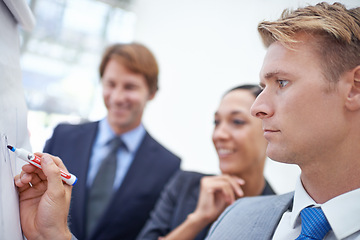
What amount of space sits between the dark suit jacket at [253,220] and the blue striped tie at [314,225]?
162 millimetres

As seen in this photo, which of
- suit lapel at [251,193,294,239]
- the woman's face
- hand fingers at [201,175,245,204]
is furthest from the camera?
the woman's face

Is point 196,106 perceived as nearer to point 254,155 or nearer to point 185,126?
point 185,126

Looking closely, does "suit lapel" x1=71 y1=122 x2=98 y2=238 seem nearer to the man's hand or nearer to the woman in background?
the woman in background

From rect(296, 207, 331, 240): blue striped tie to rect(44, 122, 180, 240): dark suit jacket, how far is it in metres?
1.02

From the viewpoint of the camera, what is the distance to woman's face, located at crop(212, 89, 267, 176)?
1.51 m

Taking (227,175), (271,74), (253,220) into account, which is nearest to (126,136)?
(227,175)

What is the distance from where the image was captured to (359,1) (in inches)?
38.8

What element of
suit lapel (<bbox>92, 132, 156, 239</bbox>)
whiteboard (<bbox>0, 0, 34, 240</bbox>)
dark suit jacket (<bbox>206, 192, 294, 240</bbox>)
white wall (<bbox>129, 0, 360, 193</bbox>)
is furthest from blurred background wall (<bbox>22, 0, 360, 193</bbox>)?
whiteboard (<bbox>0, 0, 34, 240</bbox>)

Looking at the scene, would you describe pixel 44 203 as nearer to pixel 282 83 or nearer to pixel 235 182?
pixel 282 83

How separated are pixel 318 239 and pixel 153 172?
1120 mm

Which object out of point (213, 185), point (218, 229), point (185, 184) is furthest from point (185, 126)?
point (218, 229)

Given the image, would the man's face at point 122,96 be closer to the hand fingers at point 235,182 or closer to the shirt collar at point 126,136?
the shirt collar at point 126,136

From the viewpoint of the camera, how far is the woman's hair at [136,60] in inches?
77.5

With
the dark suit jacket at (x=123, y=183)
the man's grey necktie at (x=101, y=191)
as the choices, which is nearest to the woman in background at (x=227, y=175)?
the dark suit jacket at (x=123, y=183)
